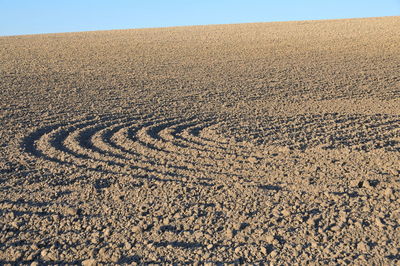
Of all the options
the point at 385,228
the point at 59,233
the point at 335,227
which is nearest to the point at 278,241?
the point at 335,227

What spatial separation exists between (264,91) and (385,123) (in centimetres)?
378

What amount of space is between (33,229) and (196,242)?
1.48 m

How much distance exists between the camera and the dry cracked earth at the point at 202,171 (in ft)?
11.3

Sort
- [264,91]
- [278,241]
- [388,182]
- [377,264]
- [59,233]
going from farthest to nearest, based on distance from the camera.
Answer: [264,91], [388,182], [59,233], [278,241], [377,264]

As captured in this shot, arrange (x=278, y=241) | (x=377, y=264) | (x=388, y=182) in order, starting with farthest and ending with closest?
(x=388, y=182), (x=278, y=241), (x=377, y=264)

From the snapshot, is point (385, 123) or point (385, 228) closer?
point (385, 228)

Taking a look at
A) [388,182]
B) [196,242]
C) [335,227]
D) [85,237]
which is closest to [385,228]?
[335,227]

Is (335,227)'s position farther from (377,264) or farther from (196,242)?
(196,242)

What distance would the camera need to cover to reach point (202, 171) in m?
4.98

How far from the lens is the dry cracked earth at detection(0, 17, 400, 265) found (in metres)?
3.45

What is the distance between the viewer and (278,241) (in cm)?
344

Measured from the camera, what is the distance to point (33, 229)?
379 cm

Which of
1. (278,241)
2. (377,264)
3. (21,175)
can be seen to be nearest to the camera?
(377,264)

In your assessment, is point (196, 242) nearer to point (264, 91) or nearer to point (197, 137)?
point (197, 137)
